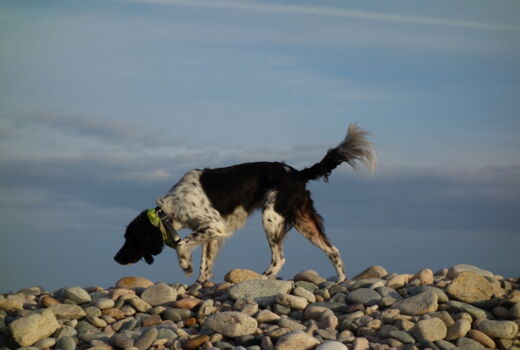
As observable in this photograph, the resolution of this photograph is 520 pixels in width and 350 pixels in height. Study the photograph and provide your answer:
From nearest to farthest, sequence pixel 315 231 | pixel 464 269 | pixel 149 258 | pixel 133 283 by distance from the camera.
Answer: pixel 133 283, pixel 464 269, pixel 315 231, pixel 149 258

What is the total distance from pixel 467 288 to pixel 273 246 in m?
2.71

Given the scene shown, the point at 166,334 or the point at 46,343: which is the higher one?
the point at 166,334

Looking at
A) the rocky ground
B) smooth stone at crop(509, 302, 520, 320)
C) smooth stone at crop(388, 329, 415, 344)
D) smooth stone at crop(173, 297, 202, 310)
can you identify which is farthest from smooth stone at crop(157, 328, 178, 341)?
smooth stone at crop(509, 302, 520, 320)

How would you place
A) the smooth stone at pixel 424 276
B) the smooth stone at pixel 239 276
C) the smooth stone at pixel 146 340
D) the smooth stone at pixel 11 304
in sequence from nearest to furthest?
the smooth stone at pixel 146 340 → the smooth stone at pixel 11 304 → the smooth stone at pixel 424 276 → the smooth stone at pixel 239 276

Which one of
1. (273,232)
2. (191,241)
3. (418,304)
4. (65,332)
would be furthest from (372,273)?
(65,332)

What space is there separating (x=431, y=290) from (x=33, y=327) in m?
4.48

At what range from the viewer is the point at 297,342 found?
7641 millimetres

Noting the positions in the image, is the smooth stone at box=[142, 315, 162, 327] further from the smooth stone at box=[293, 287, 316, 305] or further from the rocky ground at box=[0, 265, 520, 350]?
the smooth stone at box=[293, 287, 316, 305]

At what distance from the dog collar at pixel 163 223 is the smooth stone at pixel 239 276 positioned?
114cm

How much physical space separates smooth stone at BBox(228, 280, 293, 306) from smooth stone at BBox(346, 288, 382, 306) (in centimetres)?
76

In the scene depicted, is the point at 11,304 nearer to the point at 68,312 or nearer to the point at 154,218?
the point at 68,312

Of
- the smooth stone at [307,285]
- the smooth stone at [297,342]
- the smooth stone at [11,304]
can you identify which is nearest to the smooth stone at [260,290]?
the smooth stone at [307,285]

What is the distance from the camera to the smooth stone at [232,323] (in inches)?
319

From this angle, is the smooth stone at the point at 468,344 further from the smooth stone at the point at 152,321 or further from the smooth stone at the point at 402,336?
the smooth stone at the point at 152,321
